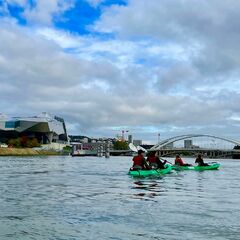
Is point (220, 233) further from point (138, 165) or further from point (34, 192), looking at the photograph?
point (138, 165)

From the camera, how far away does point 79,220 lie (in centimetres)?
1884

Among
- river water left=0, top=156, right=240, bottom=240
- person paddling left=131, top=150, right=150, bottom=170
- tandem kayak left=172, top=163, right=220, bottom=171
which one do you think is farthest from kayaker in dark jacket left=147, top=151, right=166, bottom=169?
river water left=0, top=156, right=240, bottom=240

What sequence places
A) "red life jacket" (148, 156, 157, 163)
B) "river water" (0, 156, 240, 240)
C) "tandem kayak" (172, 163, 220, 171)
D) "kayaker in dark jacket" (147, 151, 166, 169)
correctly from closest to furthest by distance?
"river water" (0, 156, 240, 240) → "kayaker in dark jacket" (147, 151, 166, 169) → "red life jacket" (148, 156, 157, 163) → "tandem kayak" (172, 163, 220, 171)

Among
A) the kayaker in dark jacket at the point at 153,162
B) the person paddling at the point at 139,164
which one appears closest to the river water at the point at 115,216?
the person paddling at the point at 139,164

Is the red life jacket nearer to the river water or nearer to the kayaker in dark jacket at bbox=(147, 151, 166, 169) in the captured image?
the kayaker in dark jacket at bbox=(147, 151, 166, 169)

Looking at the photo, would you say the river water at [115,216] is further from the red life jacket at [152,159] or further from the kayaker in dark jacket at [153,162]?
the red life jacket at [152,159]

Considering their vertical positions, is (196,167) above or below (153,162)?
below

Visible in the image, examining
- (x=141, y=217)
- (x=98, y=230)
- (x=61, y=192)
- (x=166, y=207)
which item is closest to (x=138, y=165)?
(x=61, y=192)

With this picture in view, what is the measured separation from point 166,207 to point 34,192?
9751 millimetres

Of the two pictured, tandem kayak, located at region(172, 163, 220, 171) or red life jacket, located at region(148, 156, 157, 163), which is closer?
red life jacket, located at region(148, 156, 157, 163)

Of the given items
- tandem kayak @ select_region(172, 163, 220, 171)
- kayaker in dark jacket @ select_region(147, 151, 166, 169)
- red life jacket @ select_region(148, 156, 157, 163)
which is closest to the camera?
kayaker in dark jacket @ select_region(147, 151, 166, 169)

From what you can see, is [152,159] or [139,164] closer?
[139,164]

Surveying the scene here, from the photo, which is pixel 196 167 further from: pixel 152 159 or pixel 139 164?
pixel 139 164

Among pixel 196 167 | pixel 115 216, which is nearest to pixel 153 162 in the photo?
pixel 196 167
